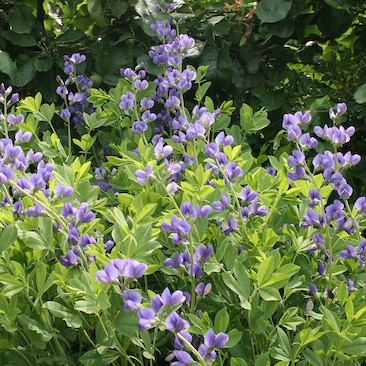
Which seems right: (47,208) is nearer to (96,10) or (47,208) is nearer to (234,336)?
(234,336)

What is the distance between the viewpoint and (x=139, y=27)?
2406 millimetres

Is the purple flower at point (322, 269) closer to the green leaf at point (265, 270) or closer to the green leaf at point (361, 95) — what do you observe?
the green leaf at point (265, 270)

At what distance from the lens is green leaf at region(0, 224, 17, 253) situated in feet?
3.52

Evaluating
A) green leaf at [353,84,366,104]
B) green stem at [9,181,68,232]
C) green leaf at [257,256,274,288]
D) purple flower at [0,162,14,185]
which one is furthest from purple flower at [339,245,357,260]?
green leaf at [353,84,366,104]

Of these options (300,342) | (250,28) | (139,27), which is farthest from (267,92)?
(300,342)

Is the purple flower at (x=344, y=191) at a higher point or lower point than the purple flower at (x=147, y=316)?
lower

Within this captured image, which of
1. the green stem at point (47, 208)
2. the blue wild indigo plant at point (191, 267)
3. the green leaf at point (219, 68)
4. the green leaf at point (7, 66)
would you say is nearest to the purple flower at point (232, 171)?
the blue wild indigo plant at point (191, 267)

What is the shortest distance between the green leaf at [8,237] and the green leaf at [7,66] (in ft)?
4.42

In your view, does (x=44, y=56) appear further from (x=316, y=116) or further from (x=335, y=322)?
(x=335, y=322)

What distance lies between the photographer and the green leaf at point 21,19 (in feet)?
7.98

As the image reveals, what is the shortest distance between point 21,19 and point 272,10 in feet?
3.53

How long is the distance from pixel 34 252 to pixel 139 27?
1.49 metres

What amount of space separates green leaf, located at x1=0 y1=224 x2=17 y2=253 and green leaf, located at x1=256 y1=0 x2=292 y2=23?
140 cm

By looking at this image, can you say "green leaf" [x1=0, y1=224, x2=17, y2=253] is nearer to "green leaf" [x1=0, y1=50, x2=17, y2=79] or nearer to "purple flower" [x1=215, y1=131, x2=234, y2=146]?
"purple flower" [x1=215, y1=131, x2=234, y2=146]
